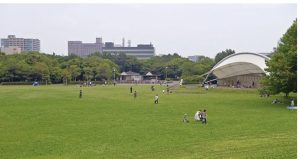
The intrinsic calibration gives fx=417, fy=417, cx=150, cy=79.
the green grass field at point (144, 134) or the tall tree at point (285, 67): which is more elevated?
the tall tree at point (285, 67)

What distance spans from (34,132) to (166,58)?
99421mm

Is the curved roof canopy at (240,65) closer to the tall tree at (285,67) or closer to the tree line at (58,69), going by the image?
the tree line at (58,69)

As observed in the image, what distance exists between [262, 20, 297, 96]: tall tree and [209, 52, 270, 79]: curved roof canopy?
16.3m

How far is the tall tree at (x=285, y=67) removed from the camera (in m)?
28.9

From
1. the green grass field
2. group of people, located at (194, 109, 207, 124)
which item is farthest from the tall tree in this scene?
group of people, located at (194, 109, 207, 124)

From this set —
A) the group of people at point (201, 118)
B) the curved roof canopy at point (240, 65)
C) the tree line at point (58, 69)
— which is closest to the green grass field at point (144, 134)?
the group of people at point (201, 118)

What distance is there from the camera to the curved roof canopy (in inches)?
2013

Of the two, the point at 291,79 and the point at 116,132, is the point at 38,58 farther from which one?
the point at 116,132

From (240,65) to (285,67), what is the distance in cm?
3063

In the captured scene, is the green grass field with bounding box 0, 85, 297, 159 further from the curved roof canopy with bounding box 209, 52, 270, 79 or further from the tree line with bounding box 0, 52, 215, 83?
the tree line with bounding box 0, 52, 215, 83

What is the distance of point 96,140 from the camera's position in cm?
1540

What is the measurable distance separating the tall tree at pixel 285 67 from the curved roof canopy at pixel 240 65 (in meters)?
16.3

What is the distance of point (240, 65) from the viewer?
5944 cm

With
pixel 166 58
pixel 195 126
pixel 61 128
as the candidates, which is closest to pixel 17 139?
pixel 61 128
